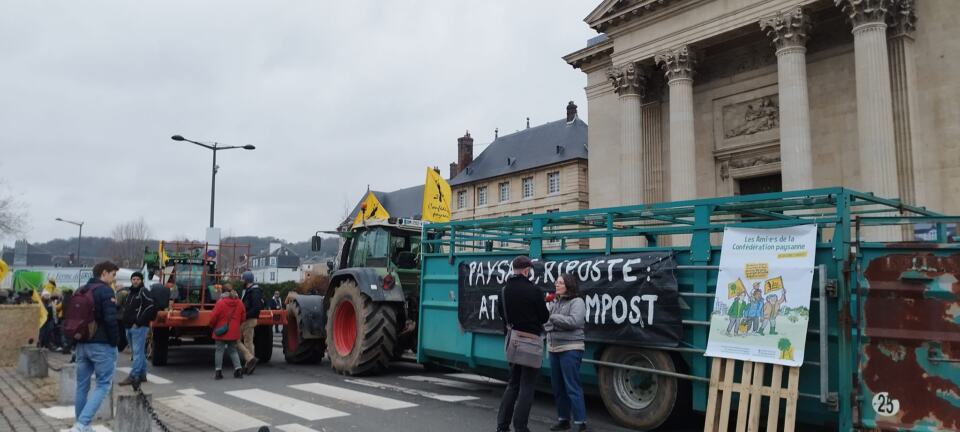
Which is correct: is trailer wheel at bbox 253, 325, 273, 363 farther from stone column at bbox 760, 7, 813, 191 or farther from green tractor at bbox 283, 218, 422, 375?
stone column at bbox 760, 7, 813, 191

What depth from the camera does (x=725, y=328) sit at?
235 inches

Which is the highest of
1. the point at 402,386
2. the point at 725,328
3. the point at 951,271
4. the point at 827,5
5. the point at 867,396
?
the point at 827,5

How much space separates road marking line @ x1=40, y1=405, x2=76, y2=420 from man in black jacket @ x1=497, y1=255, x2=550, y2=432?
5025 mm

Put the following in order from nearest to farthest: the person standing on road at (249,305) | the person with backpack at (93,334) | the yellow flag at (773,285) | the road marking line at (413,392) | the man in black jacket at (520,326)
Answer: the yellow flag at (773,285) < the man in black jacket at (520,326) < the person with backpack at (93,334) < the road marking line at (413,392) < the person standing on road at (249,305)

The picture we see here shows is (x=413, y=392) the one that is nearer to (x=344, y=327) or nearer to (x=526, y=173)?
(x=344, y=327)

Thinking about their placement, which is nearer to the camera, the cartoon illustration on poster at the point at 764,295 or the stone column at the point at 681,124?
the cartoon illustration on poster at the point at 764,295

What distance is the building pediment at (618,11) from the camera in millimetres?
21875

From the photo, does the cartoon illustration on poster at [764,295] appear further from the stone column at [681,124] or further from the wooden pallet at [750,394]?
the stone column at [681,124]

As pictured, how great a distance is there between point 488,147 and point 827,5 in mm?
40508

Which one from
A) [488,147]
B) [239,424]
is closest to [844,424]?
[239,424]

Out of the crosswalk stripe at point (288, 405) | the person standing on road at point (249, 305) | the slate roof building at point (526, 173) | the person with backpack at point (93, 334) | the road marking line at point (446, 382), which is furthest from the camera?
the slate roof building at point (526, 173)

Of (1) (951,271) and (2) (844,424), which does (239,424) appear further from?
(1) (951,271)

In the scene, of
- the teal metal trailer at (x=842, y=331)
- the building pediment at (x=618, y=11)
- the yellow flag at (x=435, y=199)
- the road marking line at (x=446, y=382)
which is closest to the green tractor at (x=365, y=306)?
the road marking line at (x=446, y=382)

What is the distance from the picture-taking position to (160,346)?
1222 cm
